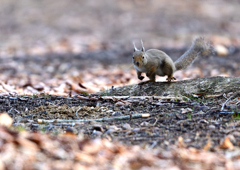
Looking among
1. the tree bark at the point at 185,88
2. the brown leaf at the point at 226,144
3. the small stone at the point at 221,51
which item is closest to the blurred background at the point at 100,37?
the small stone at the point at 221,51

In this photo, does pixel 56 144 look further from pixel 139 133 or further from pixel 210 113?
pixel 210 113

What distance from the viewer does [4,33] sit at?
41.7 ft

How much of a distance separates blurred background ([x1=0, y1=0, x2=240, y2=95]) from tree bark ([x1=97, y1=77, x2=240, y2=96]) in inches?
31.2

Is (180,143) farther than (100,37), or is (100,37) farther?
(100,37)

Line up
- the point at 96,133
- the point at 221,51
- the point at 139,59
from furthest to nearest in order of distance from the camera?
1. the point at 221,51
2. the point at 139,59
3. the point at 96,133

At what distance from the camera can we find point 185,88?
4.31 metres

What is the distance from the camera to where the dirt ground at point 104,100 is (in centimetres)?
231

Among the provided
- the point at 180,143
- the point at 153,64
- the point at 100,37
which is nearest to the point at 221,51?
the point at 100,37

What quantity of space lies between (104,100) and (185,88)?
99 cm

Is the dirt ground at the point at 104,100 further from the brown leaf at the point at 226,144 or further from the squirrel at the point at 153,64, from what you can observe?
the squirrel at the point at 153,64

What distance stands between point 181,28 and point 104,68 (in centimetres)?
575

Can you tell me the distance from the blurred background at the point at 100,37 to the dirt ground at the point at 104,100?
0.03 m

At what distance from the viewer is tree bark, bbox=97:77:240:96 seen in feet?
13.6

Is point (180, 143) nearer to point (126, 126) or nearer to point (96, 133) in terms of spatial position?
point (126, 126)
